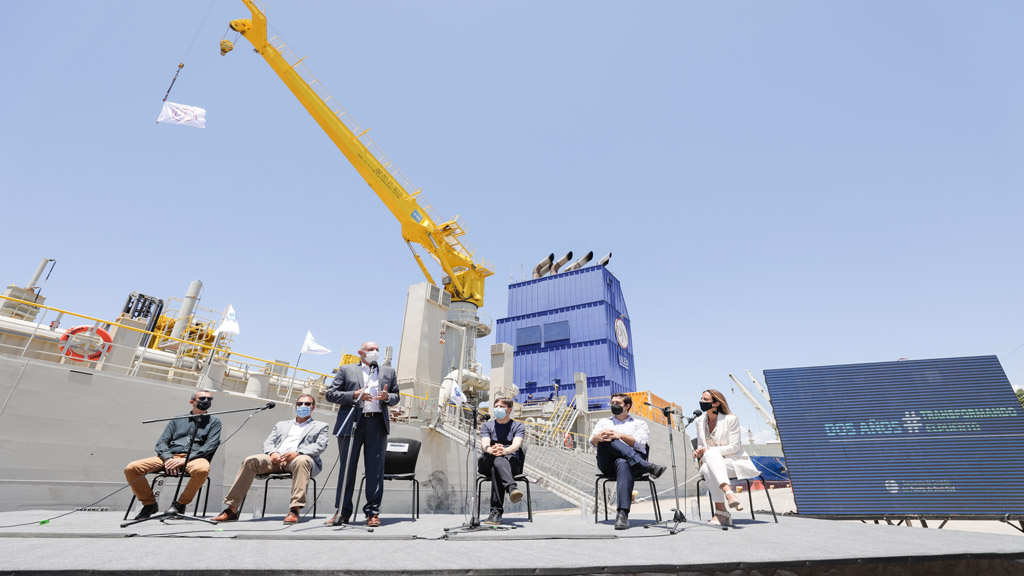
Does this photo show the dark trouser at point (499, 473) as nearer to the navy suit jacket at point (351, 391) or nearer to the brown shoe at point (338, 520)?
the navy suit jacket at point (351, 391)

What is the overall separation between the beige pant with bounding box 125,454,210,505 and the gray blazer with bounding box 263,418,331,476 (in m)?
0.62

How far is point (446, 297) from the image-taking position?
15.6 m

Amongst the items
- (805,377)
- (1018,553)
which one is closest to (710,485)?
(1018,553)

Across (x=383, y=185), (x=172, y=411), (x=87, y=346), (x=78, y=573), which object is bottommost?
(x=78, y=573)

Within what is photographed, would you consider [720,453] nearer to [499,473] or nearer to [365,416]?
[499,473]

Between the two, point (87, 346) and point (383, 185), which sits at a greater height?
point (383, 185)

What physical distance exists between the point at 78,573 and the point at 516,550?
2.04 metres

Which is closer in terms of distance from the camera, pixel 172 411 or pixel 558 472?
pixel 172 411

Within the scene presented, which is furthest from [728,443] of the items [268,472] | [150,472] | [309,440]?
[150,472]

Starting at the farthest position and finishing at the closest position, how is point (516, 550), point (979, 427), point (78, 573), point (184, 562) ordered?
point (979, 427) < point (516, 550) < point (184, 562) < point (78, 573)

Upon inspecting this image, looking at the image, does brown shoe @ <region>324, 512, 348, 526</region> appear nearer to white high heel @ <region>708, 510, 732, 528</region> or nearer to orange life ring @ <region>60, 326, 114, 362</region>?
white high heel @ <region>708, 510, 732, 528</region>

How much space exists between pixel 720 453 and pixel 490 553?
10.4ft

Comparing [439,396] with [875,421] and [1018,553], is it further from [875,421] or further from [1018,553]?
[1018,553]

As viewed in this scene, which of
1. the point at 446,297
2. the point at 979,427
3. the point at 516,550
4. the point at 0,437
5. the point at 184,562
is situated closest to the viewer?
the point at 184,562
